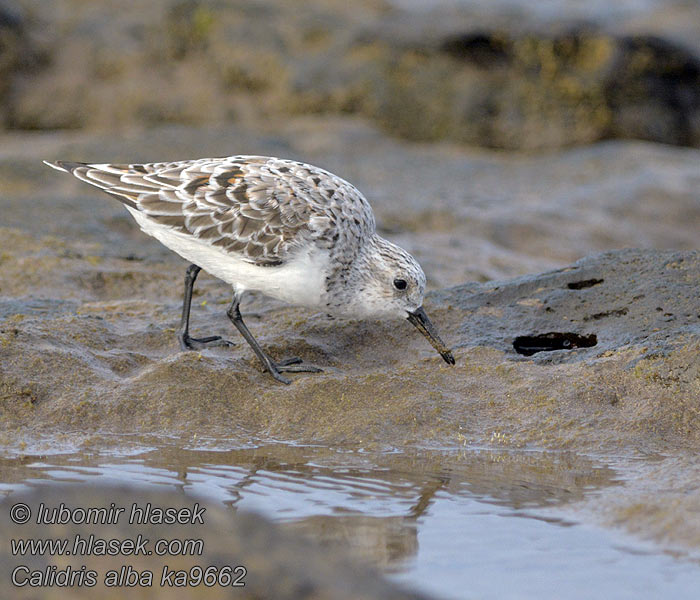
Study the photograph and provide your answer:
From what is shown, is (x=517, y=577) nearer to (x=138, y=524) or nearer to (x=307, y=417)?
(x=138, y=524)

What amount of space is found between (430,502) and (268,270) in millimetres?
2452

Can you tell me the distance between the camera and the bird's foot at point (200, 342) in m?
6.75

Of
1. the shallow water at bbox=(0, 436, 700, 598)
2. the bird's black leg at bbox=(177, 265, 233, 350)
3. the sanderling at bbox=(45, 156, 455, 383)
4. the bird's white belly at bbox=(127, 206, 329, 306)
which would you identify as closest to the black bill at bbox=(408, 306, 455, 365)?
the sanderling at bbox=(45, 156, 455, 383)

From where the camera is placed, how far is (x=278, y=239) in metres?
6.64

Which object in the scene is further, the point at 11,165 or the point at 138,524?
the point at 11,165

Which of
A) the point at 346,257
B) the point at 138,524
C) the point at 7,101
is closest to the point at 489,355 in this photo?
the point at 346,257

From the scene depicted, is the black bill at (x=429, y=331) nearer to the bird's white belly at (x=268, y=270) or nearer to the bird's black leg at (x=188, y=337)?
the bird's white belly at (x=268, y=270)

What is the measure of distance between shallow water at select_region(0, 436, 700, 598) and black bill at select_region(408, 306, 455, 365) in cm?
98

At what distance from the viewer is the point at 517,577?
12.9 ft

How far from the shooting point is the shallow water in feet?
12.8

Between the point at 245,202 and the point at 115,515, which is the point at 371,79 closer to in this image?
the point at 245,202

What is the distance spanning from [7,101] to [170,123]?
107 inches

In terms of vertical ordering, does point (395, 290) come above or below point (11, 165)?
above

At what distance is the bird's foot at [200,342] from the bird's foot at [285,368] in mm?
647
